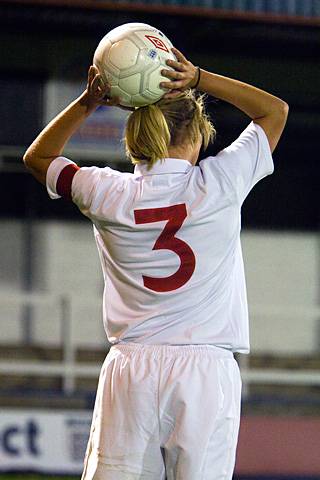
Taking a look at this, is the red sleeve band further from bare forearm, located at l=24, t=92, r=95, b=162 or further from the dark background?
the dark background

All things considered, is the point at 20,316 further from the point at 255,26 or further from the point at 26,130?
the point at 255,26

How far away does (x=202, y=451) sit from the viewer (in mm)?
3424

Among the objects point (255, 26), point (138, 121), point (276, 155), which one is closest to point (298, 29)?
point (255, 26)

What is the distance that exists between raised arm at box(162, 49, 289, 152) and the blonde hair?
0.04 metres

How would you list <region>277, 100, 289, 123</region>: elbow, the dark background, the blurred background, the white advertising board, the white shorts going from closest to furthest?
the white shorts → <region>277, 100, 289, 123</region>: elbow → the white advertising board → the blurred background → the dark background

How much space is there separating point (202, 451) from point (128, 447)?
20 cm

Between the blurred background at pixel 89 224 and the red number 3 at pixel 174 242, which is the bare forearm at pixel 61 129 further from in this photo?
the blurred background at pixel 89 224

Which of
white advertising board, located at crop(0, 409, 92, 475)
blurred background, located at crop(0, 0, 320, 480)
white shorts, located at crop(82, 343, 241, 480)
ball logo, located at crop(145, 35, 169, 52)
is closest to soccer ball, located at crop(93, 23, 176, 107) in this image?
ball logo, located at crop(145, 35, 169, 52)

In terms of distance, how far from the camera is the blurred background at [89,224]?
11.0m

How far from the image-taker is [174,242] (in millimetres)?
3508

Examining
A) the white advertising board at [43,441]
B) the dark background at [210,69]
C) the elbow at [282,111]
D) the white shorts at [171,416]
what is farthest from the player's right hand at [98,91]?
the dark background at [210,69]

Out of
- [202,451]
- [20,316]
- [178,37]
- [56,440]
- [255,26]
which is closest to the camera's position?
[202,451]

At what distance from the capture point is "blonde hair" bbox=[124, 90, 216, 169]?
11.4 ft

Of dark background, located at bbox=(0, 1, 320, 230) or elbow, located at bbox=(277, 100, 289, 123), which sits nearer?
elbow, located at bbox=(277, 100, 289, 123)
